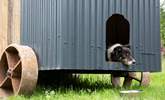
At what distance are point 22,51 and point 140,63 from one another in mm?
2279

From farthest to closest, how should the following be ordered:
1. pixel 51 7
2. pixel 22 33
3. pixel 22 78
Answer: pixel 22 33
pixel 51 7
pixel 22 78

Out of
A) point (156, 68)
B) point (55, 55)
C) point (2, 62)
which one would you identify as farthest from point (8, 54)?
point (156, 68)

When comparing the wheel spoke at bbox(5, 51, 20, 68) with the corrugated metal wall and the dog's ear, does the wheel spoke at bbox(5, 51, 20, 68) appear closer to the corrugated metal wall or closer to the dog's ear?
the corrugated metal wall

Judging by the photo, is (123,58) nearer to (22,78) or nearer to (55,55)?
(55,55)

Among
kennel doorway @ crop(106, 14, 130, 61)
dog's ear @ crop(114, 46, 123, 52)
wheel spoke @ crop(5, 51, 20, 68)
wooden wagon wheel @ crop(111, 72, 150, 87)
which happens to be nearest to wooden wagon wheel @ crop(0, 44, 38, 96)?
wheel spoke @ crop(5, 51, 20, 68)

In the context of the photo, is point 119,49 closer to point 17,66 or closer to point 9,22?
point 17,66

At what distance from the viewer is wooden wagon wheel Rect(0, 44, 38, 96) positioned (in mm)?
8367

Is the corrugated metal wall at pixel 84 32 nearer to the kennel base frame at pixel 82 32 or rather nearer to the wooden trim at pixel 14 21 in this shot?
the kennel base frame at pixel 82 32

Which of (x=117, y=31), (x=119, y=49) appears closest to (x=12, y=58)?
(x=119, y=49)

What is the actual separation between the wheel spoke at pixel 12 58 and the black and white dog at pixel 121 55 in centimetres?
169

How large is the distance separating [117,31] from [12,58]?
2435mm

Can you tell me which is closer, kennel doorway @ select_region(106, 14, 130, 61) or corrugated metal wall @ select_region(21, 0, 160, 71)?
corrugated metal wall @ select_region(21, 0, 160, 71)

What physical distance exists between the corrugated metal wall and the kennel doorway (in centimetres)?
46

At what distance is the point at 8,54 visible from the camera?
935cm
